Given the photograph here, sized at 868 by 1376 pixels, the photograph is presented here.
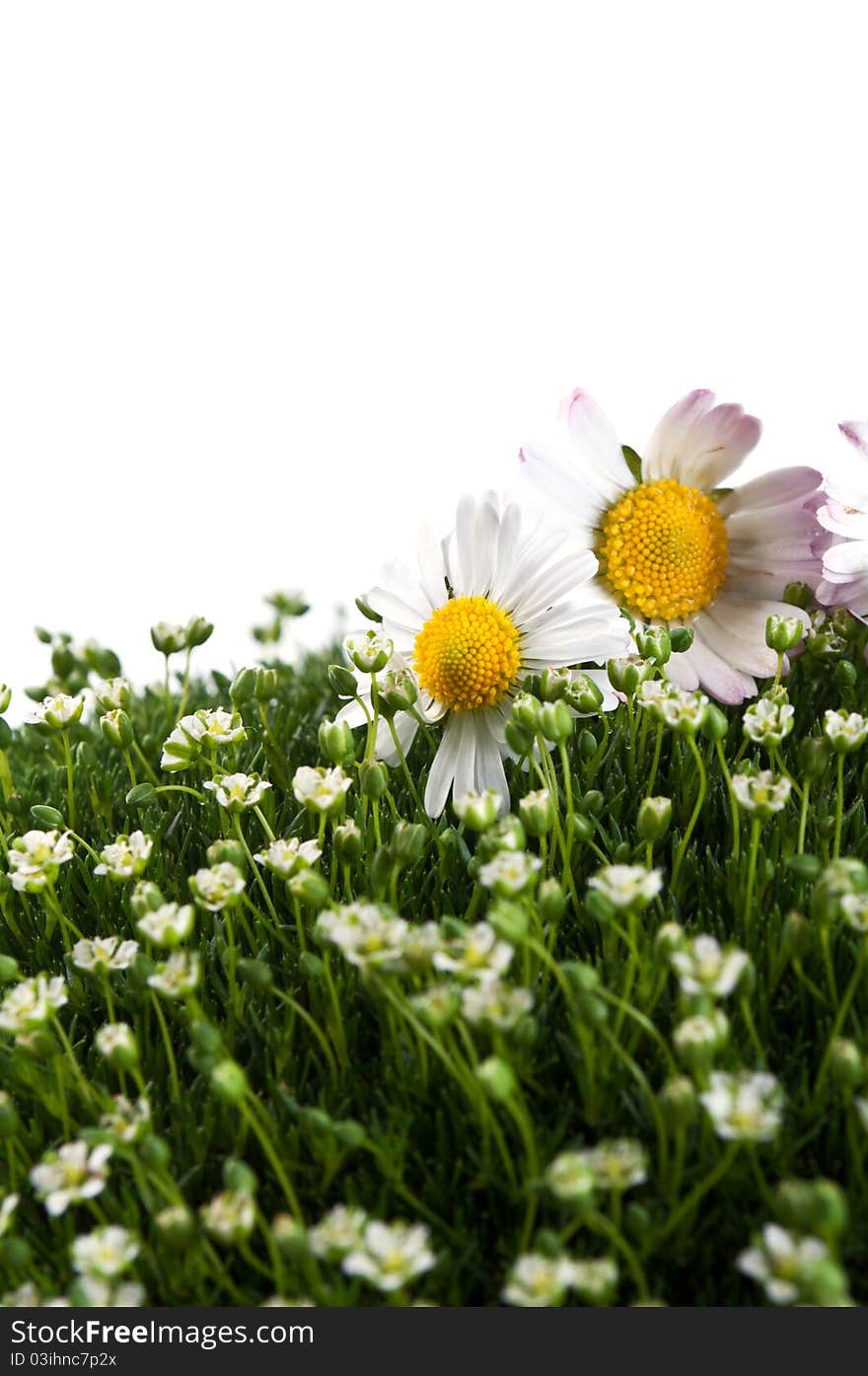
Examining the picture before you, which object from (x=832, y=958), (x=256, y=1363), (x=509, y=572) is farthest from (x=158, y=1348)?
(x=509, y=572)

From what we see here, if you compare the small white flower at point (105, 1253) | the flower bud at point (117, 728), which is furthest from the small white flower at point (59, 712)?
the small white flower at point (105, 1253)

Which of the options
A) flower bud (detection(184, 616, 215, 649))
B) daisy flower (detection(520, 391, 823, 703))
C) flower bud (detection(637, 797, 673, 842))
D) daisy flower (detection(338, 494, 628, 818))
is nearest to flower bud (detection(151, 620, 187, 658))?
flower bud (detection(184, 616, 215, 649))

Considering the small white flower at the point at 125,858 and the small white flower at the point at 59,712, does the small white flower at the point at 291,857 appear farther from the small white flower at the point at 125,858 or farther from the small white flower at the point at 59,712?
the small white flower at the point at 59,712

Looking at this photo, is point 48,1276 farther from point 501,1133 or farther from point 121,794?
point 121,794

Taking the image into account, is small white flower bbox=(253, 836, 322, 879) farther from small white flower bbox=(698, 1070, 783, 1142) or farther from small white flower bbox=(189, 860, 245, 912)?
small white flower bbox=(698, 1070, 783, 1142)

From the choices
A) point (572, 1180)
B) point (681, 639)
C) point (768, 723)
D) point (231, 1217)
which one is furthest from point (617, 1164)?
point (681, 639)

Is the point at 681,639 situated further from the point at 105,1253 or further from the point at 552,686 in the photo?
the point at 105,1253
